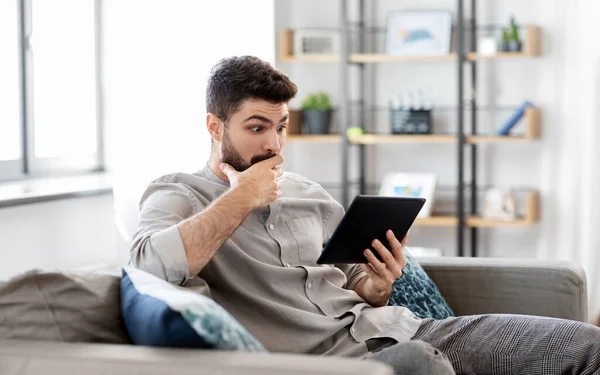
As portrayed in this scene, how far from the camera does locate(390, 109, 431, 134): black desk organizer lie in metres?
5.07

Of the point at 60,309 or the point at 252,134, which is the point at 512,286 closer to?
the point at 252,134

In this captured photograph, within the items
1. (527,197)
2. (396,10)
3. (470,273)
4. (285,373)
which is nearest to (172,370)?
(285,373)

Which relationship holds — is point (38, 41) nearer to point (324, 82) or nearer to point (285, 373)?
point (324, 82)

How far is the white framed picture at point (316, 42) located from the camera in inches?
204

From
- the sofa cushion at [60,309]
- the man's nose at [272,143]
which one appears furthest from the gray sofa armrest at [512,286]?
the sofa cushion at [60,309]

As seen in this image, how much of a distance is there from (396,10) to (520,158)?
106 cm

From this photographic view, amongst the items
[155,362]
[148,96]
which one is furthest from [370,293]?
[148,96]

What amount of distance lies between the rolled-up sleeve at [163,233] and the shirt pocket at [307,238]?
0.90 ft

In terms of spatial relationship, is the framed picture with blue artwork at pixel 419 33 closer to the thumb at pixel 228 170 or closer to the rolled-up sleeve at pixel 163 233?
the thumb at pixel 228 170

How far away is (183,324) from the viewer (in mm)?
1510

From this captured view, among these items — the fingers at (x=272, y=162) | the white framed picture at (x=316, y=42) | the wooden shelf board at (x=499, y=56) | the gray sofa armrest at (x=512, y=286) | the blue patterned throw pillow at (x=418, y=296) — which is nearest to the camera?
the fingers at (x=272, y=162)

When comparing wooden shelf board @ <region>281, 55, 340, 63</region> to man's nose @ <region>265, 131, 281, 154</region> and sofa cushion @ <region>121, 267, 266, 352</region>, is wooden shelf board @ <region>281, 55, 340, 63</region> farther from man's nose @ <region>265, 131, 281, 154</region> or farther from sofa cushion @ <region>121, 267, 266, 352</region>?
sofa cushion @ <region>121, 267, 266, 352</region>

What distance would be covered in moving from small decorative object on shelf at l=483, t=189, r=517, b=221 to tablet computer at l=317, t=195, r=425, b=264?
9.15 feet

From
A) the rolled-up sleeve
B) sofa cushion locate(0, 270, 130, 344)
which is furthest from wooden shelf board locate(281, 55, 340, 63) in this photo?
sofa cushion locate(0, 270, 130, 344)
